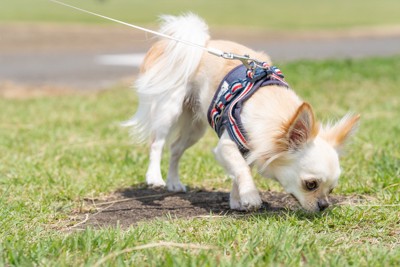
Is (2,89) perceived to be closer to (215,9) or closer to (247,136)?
(247,136)

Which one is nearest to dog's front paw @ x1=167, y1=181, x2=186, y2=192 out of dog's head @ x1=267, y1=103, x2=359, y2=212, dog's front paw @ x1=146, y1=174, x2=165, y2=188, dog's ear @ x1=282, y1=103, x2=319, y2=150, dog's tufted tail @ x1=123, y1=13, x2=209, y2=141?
dog's front paw @ x1=146, y1=174, x2=165, y2=188

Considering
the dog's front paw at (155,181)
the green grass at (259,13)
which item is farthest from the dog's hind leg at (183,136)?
the green grass at (259,13)

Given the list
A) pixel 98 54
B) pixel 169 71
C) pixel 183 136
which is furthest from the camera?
pixel 98 54

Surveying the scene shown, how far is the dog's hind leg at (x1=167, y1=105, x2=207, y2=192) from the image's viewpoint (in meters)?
5.47

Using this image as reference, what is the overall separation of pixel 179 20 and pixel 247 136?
1449mm

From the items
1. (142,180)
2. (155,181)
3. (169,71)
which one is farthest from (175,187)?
(169,71)

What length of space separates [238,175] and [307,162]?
526 mm

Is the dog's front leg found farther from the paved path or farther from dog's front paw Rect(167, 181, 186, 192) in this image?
the paved path

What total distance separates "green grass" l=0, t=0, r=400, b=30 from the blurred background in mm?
43

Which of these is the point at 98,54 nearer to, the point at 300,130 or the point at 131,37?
the point at 131,37

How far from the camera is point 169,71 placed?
17.0 ft

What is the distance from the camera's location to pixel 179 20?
5445mm

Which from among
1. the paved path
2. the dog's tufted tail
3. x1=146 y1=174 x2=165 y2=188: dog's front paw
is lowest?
the paved path

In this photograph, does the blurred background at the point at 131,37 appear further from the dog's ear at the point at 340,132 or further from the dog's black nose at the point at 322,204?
the dog's black nose at the point at 322,204
